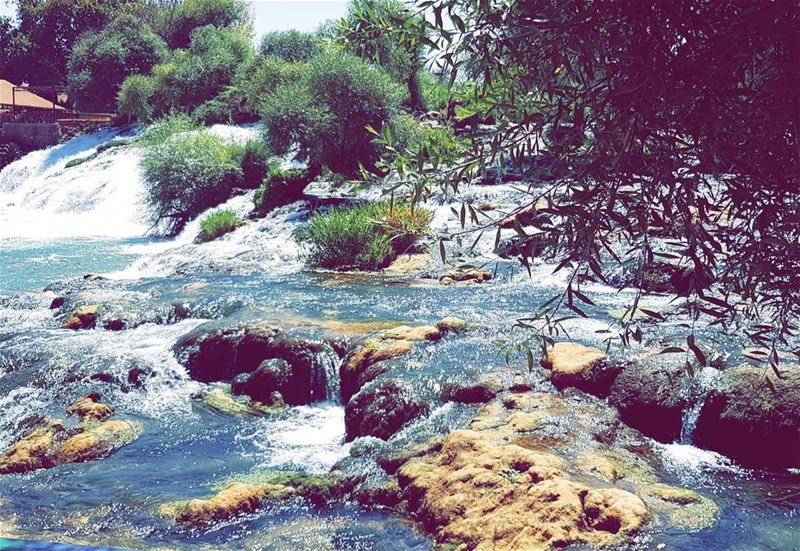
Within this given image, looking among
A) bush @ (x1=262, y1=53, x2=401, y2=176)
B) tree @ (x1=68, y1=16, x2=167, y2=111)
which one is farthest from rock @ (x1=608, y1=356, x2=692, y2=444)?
tree @ (x1=68, y1=16, x2=167, y2=111)

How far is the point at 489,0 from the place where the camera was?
9.56 feet

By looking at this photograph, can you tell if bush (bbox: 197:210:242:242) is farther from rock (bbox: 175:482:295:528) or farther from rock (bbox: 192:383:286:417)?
rock (bbox: 175:482:295:528)

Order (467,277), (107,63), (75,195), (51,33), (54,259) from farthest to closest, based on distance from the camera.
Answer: (51,33)
(107,63)
(75,195)
(54,259)
(467,277)

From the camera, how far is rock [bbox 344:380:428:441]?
7.70 metres

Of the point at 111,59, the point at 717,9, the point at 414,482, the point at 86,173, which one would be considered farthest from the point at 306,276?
the point at 111,59

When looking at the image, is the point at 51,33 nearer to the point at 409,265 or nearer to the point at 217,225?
the point at 217,225

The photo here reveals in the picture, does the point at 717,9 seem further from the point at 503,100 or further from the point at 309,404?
the point at 309,404

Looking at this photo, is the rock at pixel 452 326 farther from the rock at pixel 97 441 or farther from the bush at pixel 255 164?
the bush at pixel 255 164

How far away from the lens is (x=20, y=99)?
40062mm

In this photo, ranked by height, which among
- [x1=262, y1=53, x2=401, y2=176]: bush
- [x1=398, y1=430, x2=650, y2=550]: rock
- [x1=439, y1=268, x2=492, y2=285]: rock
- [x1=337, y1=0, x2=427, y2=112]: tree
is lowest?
[x1=398, y1=430, x2=650, y2=550]: rock

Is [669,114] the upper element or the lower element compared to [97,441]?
upper

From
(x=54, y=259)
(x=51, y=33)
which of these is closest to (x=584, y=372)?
(x=54, y=259)

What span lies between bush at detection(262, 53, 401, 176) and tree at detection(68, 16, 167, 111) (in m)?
21.8

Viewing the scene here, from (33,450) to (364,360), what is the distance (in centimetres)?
351
